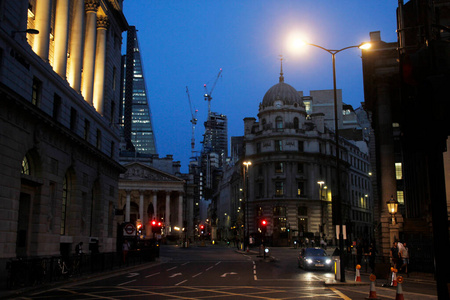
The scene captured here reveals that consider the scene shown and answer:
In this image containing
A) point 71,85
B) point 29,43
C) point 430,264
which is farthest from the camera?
point 71,85

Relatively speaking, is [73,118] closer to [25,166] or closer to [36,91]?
[36,91]

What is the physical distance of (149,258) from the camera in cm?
4241

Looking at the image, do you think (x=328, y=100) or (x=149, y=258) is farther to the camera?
(x=328, y=100)

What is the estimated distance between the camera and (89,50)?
40844mm

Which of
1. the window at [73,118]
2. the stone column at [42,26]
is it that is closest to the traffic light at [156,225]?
the window at [73,118]

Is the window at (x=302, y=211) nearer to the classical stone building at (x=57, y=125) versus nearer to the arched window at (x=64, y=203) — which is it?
the classical stone building at (x=57, y=125)

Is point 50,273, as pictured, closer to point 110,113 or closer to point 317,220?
point 110,113

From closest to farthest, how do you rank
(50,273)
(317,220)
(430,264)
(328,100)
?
(50,273), (430,264), (317,220), (328,100)

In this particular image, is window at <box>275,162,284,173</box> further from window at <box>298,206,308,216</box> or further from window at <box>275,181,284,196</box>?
window at <box>298,206,308,216</box>

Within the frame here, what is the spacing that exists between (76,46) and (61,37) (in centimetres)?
376

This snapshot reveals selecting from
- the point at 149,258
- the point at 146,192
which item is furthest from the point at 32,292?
the point at 146,192

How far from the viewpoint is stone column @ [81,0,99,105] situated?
40406 mm

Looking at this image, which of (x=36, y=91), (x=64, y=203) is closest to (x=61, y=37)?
(x=36, y=91)

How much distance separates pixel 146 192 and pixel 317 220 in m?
47.6
